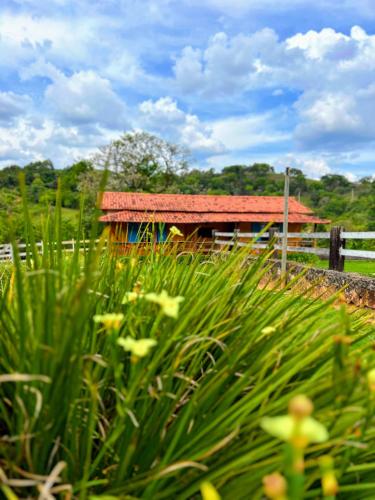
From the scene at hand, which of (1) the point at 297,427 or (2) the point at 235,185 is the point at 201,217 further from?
(2) the point at 235,185

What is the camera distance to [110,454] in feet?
2.72

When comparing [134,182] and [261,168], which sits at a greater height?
[261,168]

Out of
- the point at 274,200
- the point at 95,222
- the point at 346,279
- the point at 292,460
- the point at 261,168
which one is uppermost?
the point at 261,168

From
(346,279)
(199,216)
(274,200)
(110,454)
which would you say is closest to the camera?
(110,454)

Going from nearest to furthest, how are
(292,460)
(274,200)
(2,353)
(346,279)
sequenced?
(292,460) < (2,353) < (346,279) < (274,200)

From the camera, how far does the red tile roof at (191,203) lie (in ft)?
84.5

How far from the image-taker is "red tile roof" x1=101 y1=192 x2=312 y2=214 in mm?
25766

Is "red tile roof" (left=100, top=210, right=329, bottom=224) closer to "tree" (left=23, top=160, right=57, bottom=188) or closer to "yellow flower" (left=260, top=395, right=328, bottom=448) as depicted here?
"tree" (left=23, top=160, right=57, bottom=188)

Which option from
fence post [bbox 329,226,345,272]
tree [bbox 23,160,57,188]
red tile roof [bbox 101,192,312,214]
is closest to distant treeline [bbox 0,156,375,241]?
tree [bbox 23,160,57,188]

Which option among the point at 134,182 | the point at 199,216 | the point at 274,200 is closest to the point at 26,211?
the point at 199,216

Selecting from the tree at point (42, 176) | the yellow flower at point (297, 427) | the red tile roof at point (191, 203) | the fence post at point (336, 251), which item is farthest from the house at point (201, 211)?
the yellow flower at point (297, 427)

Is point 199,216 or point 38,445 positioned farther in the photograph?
point 199,216

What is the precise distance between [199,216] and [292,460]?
25655 mm

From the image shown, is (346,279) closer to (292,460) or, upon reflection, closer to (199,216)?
(292,460)
